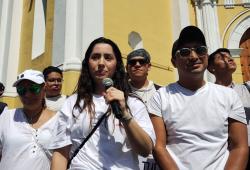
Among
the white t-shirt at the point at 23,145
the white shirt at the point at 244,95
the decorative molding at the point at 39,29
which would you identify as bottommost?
the white t-shirt at the point at 23,145

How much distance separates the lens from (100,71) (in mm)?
2268

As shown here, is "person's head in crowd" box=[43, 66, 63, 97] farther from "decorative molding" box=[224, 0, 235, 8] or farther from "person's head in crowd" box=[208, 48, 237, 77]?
"decorative molding" box=[224, 0, 235, 8]

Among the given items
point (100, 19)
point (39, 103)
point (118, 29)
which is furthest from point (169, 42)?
point (39, 103)

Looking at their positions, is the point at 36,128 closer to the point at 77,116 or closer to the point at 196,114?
the point at 77,116

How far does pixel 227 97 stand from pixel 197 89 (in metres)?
0.22

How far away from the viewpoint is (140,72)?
370 centimetres

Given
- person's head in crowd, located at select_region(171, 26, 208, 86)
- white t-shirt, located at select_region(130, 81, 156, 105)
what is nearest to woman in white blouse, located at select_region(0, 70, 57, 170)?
white t-shirt, located at select_region(130, 81, 156, 105)

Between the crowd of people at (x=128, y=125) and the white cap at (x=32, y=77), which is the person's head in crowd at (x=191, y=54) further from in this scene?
the white cap at (x=32, y=77)

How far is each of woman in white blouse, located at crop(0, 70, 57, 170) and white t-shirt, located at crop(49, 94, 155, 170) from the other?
0.53 metres

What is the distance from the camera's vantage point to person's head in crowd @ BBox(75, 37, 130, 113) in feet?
7.45

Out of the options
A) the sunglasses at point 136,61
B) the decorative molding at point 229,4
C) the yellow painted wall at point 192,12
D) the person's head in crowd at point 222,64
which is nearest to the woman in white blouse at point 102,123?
the sunglasses at point 136,61

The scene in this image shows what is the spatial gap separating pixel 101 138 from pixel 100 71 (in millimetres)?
477

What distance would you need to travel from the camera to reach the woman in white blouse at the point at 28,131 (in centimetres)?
262

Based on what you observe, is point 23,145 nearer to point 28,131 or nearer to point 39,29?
point 28,131
